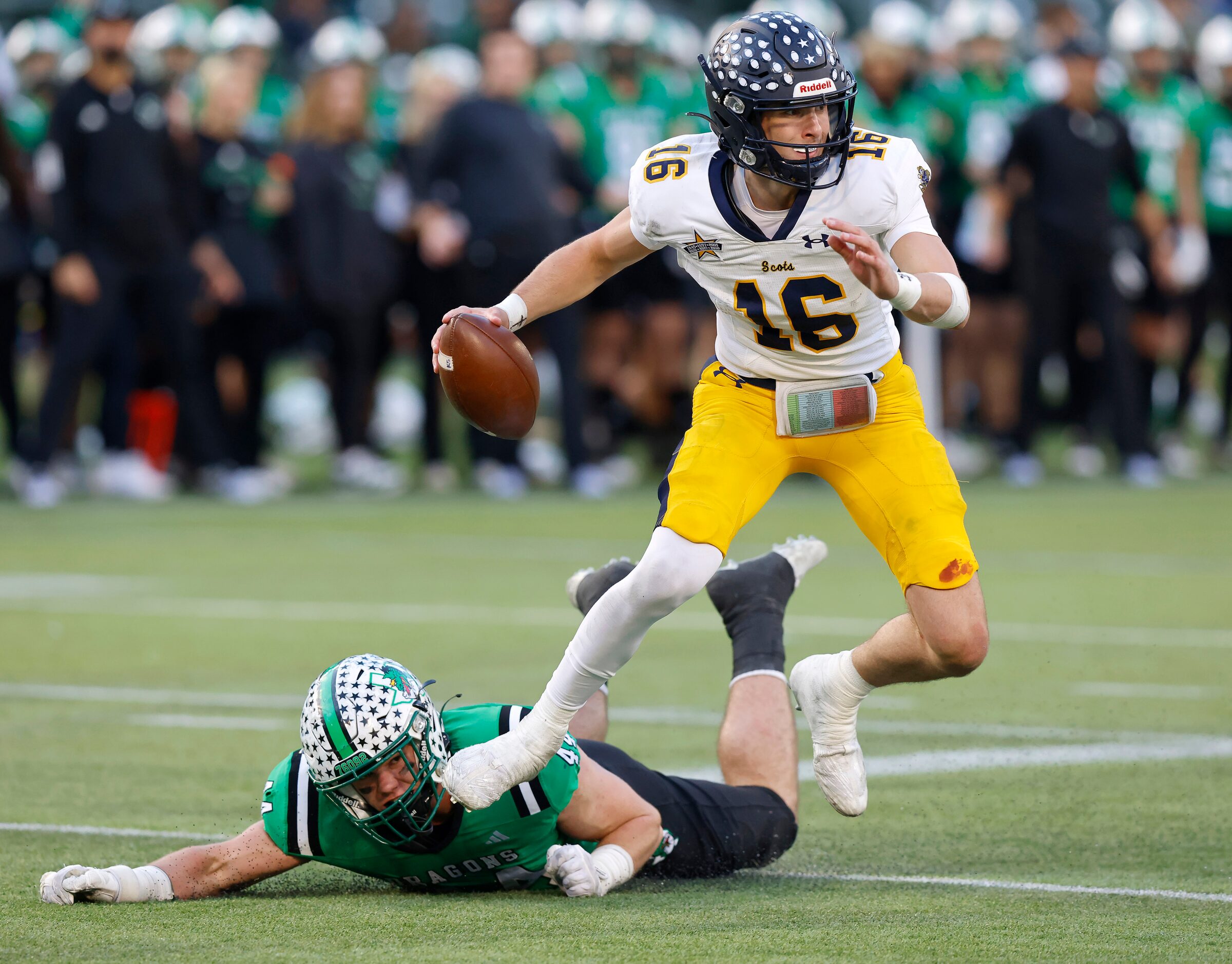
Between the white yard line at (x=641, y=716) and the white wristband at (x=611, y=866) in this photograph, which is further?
the white yard line at (x=641, y=716)

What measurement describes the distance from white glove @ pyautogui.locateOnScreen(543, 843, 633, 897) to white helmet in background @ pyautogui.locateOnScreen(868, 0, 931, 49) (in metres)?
11.3

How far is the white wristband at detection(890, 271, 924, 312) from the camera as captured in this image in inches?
175

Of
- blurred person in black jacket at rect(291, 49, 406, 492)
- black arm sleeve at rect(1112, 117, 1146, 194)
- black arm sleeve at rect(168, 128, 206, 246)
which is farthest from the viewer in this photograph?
black arm sleeve at rect(1112, 117, 1146, 194)

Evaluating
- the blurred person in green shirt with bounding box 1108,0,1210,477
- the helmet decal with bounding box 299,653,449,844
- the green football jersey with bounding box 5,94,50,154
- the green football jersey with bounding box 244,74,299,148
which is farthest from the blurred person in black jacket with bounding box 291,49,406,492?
the helmet decal with bounding box 299,653,449,844

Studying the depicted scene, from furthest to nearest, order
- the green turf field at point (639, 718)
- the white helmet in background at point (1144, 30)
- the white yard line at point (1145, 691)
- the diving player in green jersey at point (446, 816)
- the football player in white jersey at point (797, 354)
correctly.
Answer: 1. the white helmet in background at point (1144, 30)
2. the white yard line at point (1145, 691)
3. the football player in white jersey at point (797, 354)
4. the diving player in green jersey at point (446, 816)
5. the green turf field at point (639, 718)

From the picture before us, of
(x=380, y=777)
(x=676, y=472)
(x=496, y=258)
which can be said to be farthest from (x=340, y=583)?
(x=380, y=777)

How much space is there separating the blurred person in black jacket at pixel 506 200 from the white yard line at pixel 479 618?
4243 mm

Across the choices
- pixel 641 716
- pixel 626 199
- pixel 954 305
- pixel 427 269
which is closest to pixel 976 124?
pixel 626 199

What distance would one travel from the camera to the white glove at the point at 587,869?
4.33 m

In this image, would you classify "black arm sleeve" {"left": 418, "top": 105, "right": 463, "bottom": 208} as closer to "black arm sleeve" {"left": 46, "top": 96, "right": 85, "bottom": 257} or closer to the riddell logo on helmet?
"black arm sleeve" {"left": 46, "top": 96, "right": 85, "bottom": 257}

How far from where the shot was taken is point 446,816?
14.2 ft

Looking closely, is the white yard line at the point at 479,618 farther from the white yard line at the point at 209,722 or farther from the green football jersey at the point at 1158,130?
the green football jersey at the point at 1158,130

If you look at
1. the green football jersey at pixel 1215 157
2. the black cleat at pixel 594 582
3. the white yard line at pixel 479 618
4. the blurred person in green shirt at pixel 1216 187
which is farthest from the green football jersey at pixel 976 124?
the black cleat at pixel 594 582

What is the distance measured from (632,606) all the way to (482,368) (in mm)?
739
